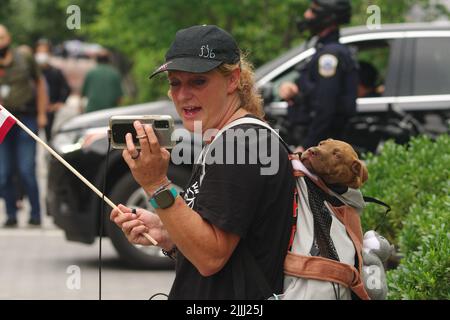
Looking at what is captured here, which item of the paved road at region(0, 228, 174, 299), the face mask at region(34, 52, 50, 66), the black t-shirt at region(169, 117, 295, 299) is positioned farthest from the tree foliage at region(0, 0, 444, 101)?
the black t-shirt at region(169, 117, 295, 299)

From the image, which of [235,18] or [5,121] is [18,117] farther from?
[5,121]

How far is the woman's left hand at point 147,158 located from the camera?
3086mm

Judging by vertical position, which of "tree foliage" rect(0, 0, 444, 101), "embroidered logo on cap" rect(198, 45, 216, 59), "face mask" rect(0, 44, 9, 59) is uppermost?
"tree foliage" rect(0, 0, 444, 101)

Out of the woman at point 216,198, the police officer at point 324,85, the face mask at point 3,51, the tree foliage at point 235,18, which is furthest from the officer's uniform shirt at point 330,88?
the woman at point 216,198

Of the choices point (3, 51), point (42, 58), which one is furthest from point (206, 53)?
point (42, 58)

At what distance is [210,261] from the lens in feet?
10.2

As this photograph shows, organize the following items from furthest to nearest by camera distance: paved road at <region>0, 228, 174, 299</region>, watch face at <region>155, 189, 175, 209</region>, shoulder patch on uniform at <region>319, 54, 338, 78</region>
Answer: paved road at <region>0, 228, 174, 299</region> < shoulder patch on uniform at <region>319, 54, 338, 78</region> < watch face at <region>155, 189, 175, 209</region>

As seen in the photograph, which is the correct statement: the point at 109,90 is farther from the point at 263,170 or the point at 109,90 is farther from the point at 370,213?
the point at 263,170

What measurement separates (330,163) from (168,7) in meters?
9.87

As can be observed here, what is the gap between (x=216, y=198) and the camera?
10.2ft

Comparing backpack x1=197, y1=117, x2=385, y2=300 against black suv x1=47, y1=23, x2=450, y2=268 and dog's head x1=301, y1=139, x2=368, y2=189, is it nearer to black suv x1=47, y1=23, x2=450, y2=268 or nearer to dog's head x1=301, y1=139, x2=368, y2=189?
dog's head x1=301, y1=139, x2=368, y2=189

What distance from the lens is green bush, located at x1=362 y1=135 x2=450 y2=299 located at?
14.4 ft

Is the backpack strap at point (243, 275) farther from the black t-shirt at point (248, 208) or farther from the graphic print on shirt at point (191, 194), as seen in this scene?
the graphic print on shirt at point (191, 194)

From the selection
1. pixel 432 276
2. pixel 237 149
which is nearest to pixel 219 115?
pixel 237 149
